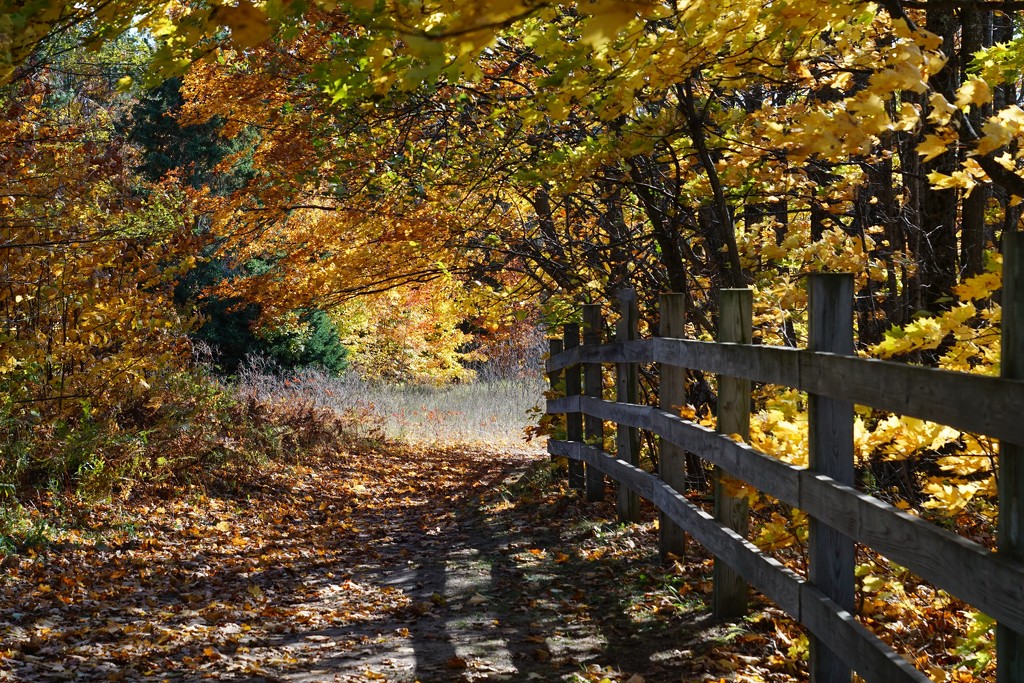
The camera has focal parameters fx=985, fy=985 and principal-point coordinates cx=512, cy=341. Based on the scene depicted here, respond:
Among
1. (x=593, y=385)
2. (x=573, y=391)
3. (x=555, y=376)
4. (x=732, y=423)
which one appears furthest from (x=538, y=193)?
(x=732, y=423)

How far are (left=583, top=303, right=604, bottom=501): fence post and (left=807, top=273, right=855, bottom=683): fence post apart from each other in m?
5.07

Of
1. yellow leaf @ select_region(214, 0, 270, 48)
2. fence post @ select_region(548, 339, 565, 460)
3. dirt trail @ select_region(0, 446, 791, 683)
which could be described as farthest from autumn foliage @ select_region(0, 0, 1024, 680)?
dirt trail @ select_region(0, 446, 791, 683)

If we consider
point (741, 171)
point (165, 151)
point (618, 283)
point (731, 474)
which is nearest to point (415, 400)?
point (165, 151)

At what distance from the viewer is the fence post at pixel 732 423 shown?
4.81m

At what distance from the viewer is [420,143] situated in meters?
12.1

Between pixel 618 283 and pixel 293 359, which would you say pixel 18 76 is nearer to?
pixel 618 283

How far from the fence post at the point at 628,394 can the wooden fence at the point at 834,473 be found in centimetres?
71

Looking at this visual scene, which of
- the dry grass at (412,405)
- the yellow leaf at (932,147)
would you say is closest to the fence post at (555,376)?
the dry grass at (412,405)

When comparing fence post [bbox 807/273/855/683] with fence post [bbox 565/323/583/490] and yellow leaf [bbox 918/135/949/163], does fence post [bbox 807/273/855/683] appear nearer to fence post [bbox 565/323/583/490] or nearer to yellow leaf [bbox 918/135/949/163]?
yellow leaf [bbox 918/135/949/163]

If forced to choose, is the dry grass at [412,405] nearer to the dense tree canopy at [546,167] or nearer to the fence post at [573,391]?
the dense tree canopy at [546,167]

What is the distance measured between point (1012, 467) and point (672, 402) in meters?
3.77

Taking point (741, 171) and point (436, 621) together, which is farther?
point (741, 171)

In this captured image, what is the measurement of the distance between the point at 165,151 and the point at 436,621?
20605mm

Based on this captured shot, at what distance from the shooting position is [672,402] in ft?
20.4
